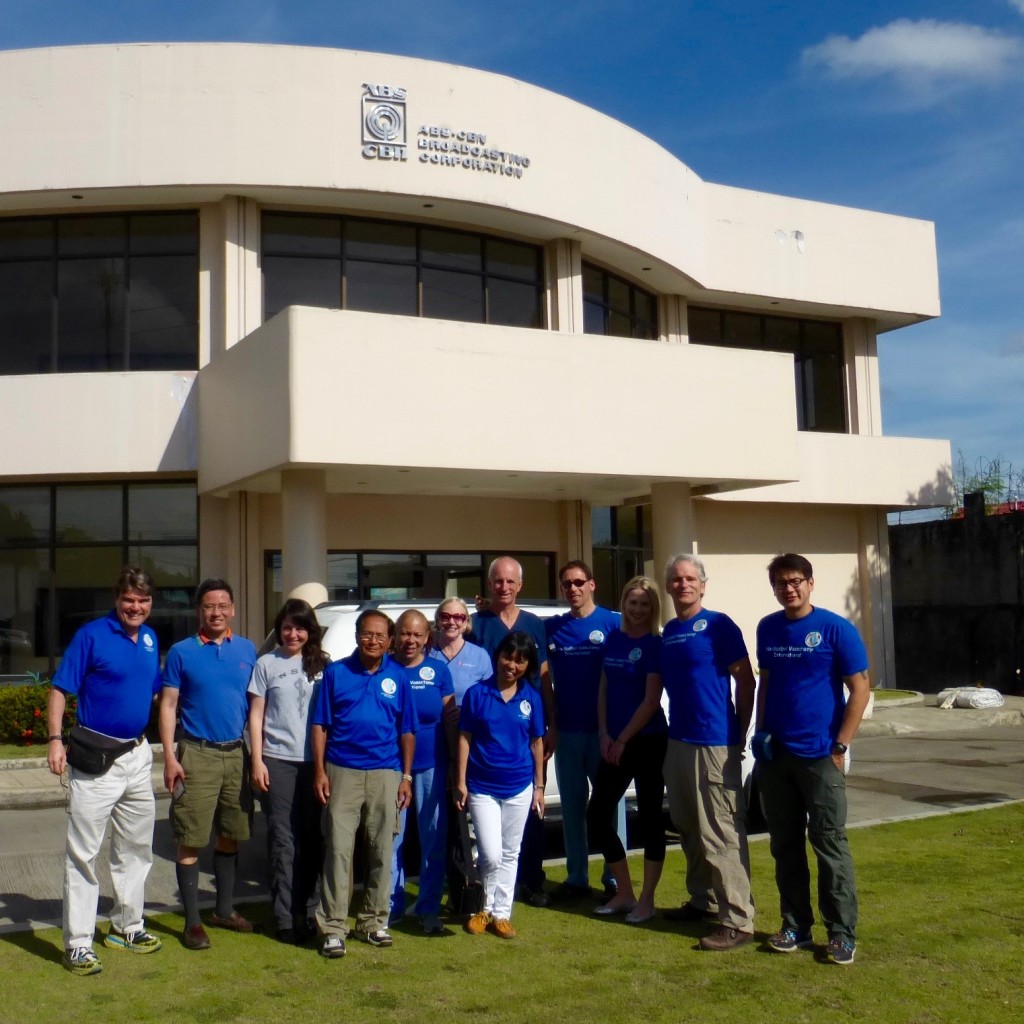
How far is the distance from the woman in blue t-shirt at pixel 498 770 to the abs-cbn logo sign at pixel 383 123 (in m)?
11.5

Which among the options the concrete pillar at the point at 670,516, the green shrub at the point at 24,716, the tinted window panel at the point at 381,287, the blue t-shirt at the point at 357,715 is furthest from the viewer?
the tinted window panel at the point at 381,287

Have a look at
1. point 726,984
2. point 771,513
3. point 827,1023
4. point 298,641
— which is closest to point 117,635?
point 298,641

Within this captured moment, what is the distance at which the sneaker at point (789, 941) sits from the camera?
19.8 feet

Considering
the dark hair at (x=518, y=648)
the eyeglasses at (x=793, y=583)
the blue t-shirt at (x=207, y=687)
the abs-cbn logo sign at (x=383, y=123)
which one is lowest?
the blue t-shirt at (x=207, y=687)

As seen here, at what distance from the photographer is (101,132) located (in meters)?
16.2

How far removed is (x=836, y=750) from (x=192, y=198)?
44.8ft

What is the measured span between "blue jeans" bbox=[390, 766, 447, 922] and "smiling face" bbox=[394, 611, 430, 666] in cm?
66

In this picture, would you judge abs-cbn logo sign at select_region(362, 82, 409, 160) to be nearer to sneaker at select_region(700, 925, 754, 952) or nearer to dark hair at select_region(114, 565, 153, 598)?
dark hair at select_region(114, 565, 153, 598)

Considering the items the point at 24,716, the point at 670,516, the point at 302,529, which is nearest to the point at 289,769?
the point at 302,529

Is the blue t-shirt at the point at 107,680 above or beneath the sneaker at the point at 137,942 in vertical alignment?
above

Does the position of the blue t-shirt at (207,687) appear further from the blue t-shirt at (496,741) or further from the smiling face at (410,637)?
the blue t-shirt at (496,741)

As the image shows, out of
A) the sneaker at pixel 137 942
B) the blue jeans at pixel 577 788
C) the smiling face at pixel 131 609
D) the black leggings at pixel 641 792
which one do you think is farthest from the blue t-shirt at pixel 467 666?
the sneaker at pixel 137 942

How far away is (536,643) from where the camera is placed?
6922mm

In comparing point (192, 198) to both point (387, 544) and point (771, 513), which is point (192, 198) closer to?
point (387, 544)
